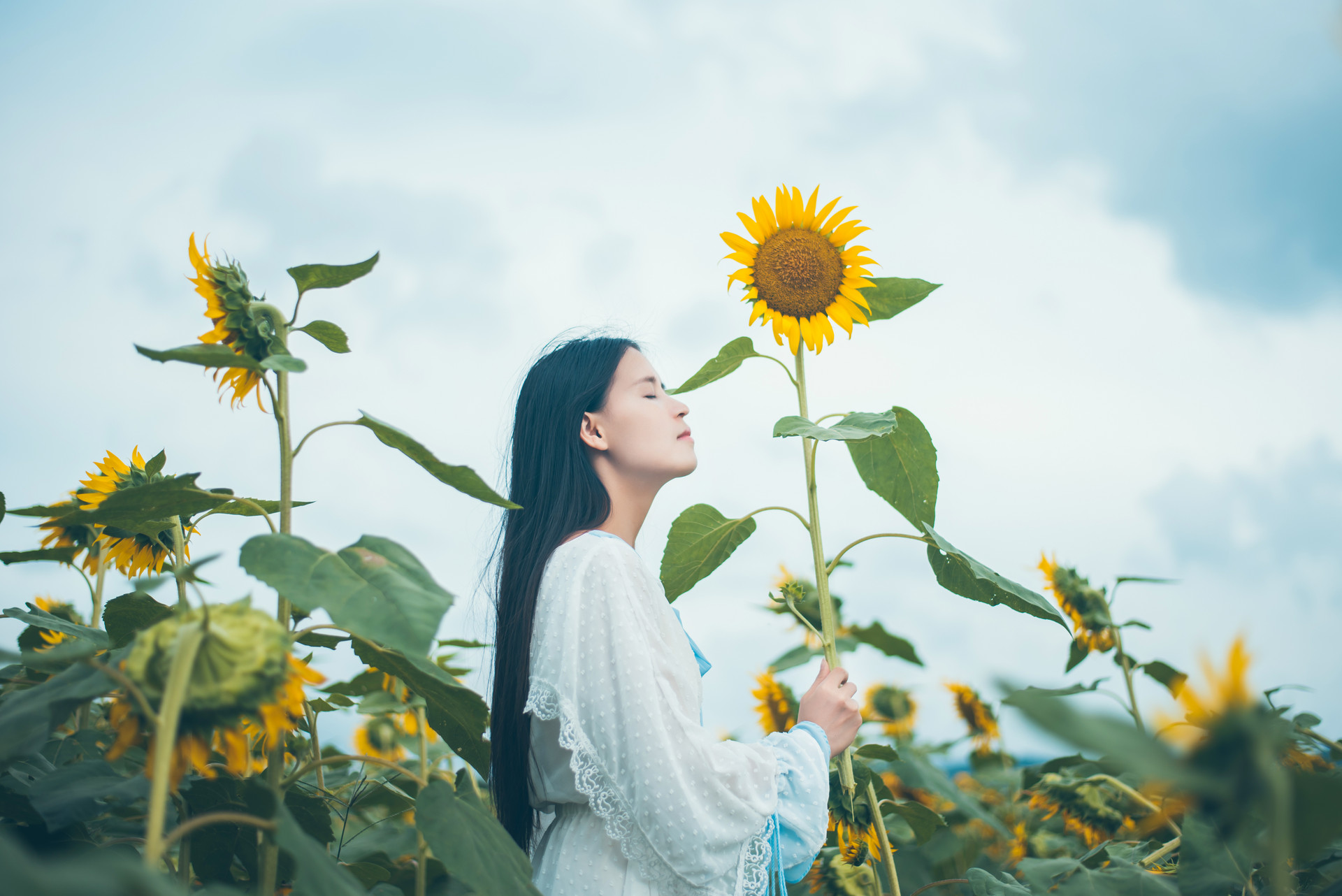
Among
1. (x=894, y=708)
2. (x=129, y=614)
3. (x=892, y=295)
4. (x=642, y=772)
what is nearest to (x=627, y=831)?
(x=642, y=772)

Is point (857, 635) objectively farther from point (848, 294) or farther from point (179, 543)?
point (179, 543)

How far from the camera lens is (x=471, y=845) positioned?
3.97ft

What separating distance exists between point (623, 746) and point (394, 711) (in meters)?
0.75

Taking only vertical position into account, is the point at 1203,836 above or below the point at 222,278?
below

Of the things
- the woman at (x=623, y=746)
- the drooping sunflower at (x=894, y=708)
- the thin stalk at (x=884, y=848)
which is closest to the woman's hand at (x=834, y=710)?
the woman at (x=623, y=746)

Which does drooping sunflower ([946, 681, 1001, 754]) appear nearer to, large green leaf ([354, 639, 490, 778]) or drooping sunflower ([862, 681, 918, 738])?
drooping sunflower ([862, 681, 918, 738])

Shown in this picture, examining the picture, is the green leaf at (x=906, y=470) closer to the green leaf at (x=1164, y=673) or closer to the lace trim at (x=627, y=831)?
the lace trim at (x=627, y=831)

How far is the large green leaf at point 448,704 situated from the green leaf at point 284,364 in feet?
1.47

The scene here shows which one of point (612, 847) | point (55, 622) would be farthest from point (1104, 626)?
point (55, 622)

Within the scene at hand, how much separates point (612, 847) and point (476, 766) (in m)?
0.48

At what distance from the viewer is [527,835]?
2117 millimetres

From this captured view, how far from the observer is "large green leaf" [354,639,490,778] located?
1.33 metres

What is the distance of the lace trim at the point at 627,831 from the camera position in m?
1.69

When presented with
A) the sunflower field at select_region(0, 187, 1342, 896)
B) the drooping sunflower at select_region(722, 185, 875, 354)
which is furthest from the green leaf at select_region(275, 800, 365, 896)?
the drooping sunflower at select_region(722, 185, 875, 354)
